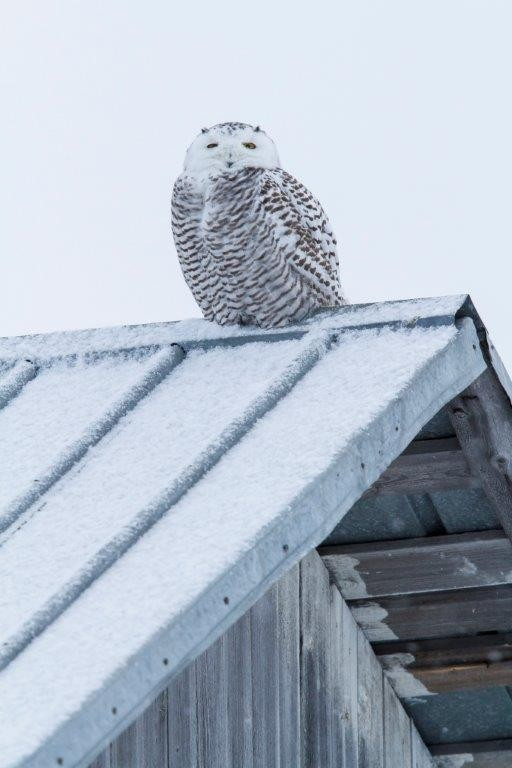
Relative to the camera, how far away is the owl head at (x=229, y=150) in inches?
169

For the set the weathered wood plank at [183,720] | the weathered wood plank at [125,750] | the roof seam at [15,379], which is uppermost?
the roof seam at [15,379]

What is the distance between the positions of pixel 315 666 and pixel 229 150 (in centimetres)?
168

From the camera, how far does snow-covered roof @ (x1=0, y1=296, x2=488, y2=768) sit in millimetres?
2410

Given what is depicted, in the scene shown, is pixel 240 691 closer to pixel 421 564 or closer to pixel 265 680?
pixel 265 680

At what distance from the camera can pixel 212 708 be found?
4039 millimetres

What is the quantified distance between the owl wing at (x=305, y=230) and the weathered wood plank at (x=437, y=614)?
3.50 feet

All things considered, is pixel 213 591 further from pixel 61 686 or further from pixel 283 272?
pixel 283 272

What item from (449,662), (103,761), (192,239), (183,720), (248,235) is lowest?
(103,761)

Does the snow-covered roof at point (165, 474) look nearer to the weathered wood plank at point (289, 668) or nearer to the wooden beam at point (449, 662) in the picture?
the weathered wood plank at point (289, 668)

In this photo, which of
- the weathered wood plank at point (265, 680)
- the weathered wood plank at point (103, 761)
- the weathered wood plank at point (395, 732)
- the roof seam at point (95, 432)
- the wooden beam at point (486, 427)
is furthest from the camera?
the weathered wood plank at point (395, 732)

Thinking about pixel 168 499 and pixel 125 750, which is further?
pixel 125 750

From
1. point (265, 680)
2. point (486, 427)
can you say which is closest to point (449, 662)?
point (265, 680)

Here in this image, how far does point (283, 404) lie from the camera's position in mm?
3350

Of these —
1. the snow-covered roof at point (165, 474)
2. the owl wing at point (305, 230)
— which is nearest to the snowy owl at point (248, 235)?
the owl wing at point (305, 230)
